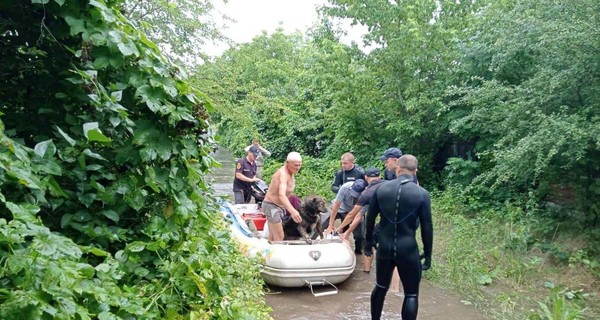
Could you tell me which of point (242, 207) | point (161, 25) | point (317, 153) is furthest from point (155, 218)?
point (317, 153)

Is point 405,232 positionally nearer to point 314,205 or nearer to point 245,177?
point 314,205

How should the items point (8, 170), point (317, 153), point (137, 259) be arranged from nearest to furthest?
point (8, 170) < point (137, 259) < point (317, 153)

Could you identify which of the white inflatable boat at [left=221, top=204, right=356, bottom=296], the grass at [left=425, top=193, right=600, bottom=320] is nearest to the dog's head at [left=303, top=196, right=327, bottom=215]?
the white inflatable boat at [left=221, top=204, right=356, bottom=296]

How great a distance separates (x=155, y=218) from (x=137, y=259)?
0.74 ft

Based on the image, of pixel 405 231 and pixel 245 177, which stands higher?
pixel 245 177

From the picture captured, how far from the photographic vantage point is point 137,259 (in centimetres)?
208

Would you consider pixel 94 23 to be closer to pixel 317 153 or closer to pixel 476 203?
pixel 476 203

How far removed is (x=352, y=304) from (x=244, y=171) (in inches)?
151

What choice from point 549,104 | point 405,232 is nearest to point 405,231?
point 405,232

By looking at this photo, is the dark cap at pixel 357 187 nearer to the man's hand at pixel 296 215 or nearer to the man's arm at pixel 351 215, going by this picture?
the man's arm at pixel 351 215

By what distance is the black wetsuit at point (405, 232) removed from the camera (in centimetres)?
393

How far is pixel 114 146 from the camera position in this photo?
2.12 meters

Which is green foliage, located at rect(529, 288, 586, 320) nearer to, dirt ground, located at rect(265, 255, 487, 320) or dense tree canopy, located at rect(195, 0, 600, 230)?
dirt ground, located at rect(265, 255, 487, 320)

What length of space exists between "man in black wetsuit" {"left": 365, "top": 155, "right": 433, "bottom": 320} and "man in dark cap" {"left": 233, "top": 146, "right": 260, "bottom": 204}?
4.58m
